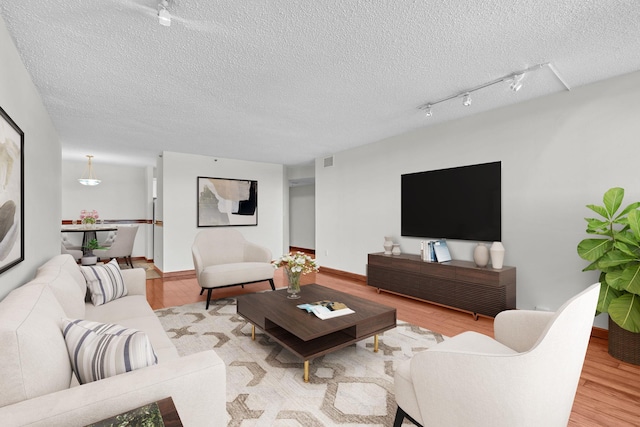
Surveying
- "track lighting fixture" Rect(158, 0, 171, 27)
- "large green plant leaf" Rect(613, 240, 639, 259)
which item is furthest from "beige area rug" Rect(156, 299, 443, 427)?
"track lighting fixture" Rect(158, 0, 171, 27)

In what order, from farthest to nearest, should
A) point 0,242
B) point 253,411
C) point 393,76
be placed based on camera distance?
point 393,76, point 253,411, point 0,242

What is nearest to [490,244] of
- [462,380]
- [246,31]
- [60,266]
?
[462,380]

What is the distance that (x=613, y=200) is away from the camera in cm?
243

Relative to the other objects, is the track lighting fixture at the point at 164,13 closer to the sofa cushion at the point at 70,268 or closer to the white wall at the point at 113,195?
the sofa cushion at the point at 70,268

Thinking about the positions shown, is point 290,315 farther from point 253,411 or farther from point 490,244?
point 490,244

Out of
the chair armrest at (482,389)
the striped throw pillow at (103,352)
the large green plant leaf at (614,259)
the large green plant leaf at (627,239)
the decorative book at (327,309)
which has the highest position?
the large green plant leaf at (627,239)

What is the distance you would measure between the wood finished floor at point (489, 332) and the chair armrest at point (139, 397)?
2.02 m

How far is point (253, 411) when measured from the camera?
1.77m

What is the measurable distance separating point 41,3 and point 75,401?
2.12m

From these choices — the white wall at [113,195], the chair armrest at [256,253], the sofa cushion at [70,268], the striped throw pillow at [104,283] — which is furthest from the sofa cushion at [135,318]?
the white wall at [113,195]

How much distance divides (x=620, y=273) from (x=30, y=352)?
3572 mm

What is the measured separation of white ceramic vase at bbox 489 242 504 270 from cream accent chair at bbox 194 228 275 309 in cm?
272

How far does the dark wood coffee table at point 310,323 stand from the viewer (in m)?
2.11

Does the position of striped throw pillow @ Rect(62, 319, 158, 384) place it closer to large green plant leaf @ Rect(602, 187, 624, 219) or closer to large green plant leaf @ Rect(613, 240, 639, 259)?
large green plant leaf @ Rect(613, 240, 639, 259)
